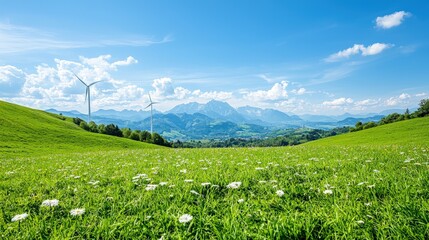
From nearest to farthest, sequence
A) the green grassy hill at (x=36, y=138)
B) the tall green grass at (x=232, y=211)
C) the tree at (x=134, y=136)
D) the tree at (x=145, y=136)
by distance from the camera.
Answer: the tall green grass at (x=232, y=211), the green grassy hill at (x=36, y=138), the tree at (x=134, y=136), the tree at (x=145, y=136)

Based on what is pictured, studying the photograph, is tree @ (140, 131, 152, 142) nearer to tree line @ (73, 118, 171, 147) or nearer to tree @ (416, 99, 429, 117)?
tree line @ (73, 118, 171, 147)

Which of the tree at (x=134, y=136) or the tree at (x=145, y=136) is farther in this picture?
the tree at (x=145, y=136)

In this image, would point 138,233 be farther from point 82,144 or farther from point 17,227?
point 82,144

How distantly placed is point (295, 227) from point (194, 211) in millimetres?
1596

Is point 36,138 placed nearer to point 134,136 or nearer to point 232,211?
point 134,136

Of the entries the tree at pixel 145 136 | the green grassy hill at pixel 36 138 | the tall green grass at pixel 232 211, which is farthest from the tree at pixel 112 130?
the tall green grass at pixel 232 211

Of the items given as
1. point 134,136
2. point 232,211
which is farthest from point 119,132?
point 232,211

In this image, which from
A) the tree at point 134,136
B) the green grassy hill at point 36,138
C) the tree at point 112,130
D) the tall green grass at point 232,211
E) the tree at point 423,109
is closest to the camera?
the tall green grass at point 232,211

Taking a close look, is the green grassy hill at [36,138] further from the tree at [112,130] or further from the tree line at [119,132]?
the tree at [112,130]

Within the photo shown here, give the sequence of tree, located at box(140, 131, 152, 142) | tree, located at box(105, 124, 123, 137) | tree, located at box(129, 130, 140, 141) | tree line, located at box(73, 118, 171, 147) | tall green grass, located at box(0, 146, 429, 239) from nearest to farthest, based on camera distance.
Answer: tall green grass, located at box(0, 146, 429, 239)
tree line, located at box(73, 118, 171, 147)
tree, located at box(105, 124, 123, 137)
tree, located at box(129, 130, 140, 141)
tree, located at box(140, 131, 152, 142)

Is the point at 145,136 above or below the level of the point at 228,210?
below

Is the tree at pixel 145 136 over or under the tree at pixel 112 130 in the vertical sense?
under

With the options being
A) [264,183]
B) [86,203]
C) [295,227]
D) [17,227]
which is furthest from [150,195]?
[295,227]

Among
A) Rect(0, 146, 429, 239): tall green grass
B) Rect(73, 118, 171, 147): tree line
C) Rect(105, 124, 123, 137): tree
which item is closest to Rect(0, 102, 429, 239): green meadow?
Rect(0, 146, 429, 239): tall green grass
